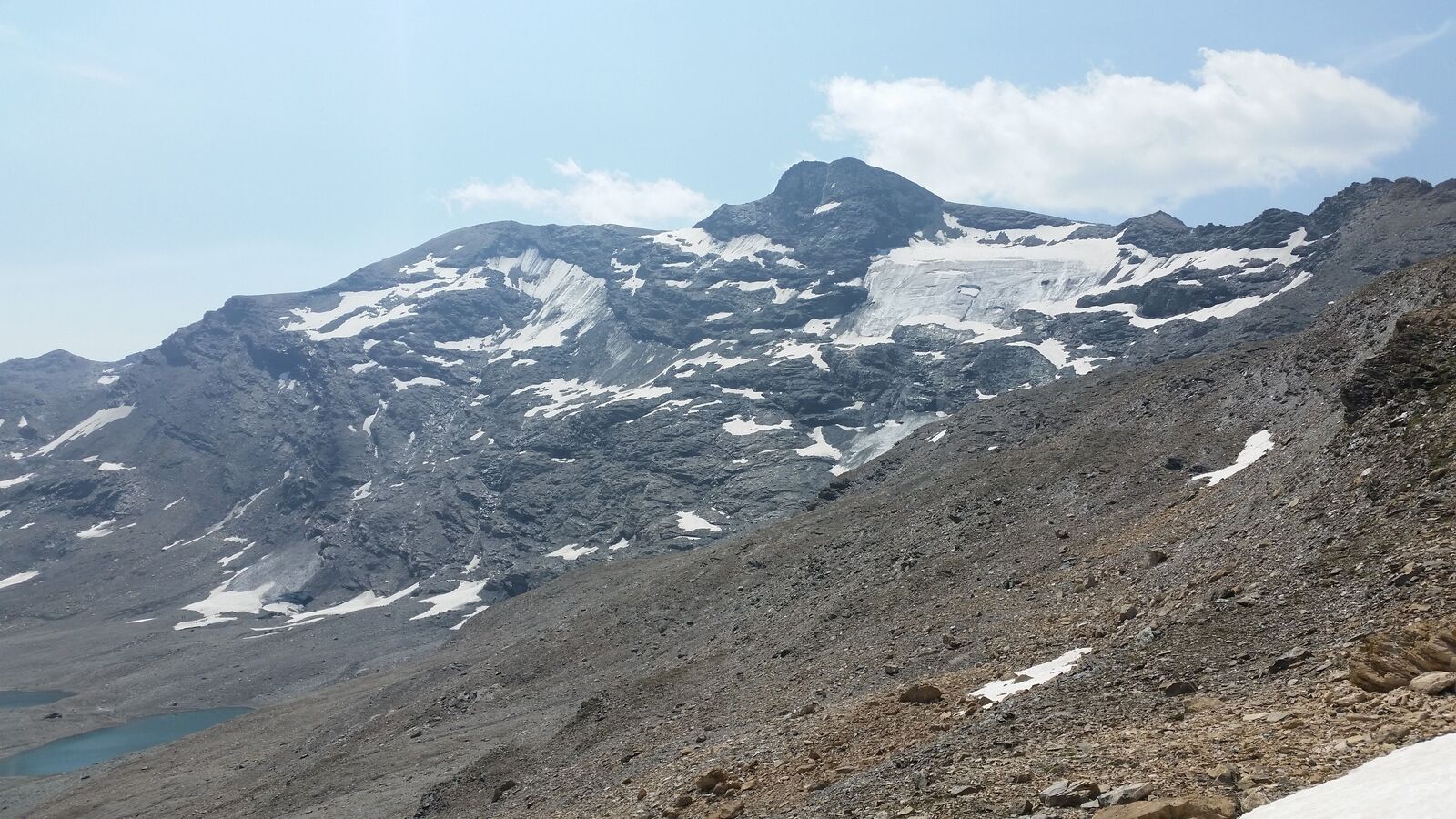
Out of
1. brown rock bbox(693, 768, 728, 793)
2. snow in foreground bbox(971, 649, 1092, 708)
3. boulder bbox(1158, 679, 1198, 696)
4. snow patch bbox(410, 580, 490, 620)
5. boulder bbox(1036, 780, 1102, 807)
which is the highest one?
boulder bbox(1036, 780, 1102, 807)

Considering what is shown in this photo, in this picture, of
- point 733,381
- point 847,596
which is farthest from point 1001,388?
point 847,596

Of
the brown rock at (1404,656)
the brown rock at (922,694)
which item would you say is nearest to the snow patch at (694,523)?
the brown rock at (922,694)

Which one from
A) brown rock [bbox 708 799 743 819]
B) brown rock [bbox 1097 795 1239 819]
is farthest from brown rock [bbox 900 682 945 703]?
brown rock [bbox 1097 795 1239 819]

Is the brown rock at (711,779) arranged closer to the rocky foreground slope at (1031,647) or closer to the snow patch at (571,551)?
the rocky foreground slope at (1031,647)

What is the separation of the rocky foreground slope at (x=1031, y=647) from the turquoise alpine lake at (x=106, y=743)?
23.2 m

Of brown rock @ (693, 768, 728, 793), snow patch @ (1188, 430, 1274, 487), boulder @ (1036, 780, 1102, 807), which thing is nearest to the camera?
boulder @ (1036, 780, 1102, 807)

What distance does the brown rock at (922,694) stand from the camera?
24453mm

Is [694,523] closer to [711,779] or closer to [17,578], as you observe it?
[711,779]

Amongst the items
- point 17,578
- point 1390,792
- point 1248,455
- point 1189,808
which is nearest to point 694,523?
point 1248,455

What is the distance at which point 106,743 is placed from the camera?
11012 centimetres

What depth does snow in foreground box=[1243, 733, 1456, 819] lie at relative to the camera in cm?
1020

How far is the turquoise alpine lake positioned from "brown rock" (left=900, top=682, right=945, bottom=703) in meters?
106

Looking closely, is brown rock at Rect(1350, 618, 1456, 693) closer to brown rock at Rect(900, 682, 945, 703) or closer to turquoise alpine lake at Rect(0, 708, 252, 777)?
brown rock at Rect(900, 682, 945, 703)

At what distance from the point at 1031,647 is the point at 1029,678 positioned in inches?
132
